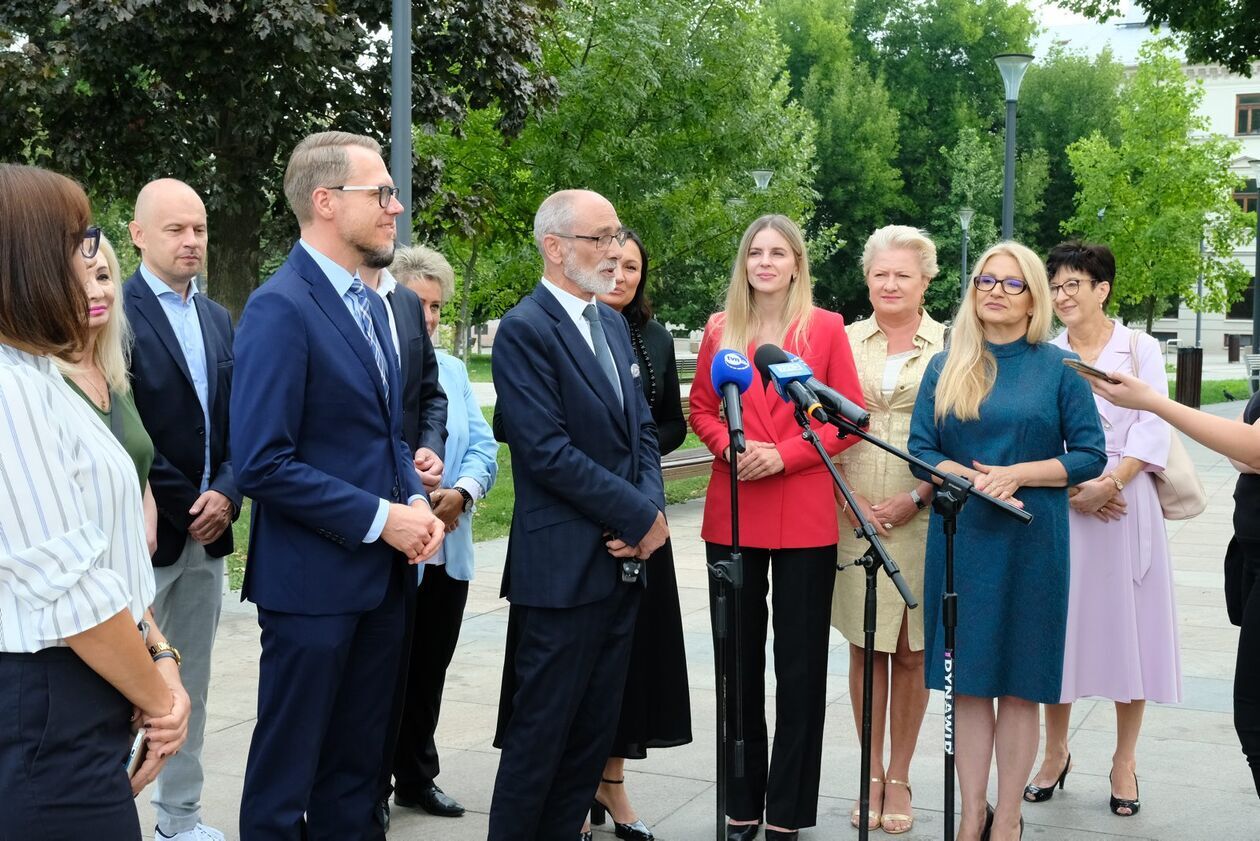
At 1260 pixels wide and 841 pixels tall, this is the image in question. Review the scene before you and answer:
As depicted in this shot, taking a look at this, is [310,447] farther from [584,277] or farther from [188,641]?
[188,641]

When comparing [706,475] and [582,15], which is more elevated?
[582,15]

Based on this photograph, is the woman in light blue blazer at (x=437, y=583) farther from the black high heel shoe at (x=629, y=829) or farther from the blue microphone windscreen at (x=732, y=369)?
the blue microphone windscreen at (x=732, y=369)

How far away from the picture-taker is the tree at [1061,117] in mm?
51750

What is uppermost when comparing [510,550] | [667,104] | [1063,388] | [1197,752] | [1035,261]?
[667,104]

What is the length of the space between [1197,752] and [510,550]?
357 cm

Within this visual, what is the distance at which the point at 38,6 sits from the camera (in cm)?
1275

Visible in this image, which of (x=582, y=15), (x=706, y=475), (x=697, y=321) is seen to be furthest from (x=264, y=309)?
(x=697, y=321)

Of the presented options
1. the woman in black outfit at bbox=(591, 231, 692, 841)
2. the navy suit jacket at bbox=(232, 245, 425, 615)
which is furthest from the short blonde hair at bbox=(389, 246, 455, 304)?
the navy suit jacket at bbox=(232, 245, 425, 615)

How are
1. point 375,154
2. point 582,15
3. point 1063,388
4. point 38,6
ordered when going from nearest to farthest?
point 375,154, point 1063,388, point 38,6, point 582,15

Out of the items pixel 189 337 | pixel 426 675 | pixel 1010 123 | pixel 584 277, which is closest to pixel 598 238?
pixel 584 277

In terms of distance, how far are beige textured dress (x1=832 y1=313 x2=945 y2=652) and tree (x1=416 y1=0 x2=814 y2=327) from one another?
40.1ft

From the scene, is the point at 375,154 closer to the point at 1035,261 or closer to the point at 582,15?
the point at 1035,261

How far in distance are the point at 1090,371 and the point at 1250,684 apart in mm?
1200

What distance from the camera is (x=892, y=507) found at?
505 cm
